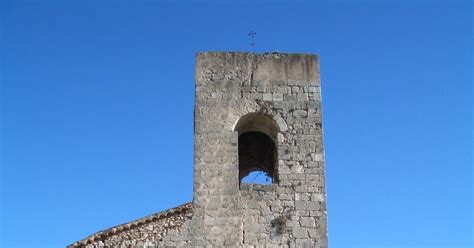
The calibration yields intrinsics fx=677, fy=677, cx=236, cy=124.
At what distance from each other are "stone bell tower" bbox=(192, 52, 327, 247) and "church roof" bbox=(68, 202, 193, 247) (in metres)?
0.22

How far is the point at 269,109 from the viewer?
1345 centimetres

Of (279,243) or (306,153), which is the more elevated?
(306,153)

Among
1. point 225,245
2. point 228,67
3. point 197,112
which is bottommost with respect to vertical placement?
point 225,245

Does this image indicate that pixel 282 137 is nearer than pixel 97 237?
No

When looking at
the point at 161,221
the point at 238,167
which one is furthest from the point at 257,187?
the point at 161,221

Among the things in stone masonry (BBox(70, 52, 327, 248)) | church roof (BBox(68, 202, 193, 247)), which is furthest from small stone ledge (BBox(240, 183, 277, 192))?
church roof (BBox(68, 202, 193, 247))

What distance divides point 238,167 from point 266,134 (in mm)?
1499

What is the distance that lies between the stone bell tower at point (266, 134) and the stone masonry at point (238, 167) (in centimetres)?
2

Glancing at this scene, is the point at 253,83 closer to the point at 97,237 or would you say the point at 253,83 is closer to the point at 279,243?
the point at 279,243

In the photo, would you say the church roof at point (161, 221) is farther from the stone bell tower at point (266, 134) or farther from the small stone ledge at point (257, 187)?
the small stone ledge at point (257, 187)

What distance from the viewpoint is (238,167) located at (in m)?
13.3

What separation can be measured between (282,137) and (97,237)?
398 centimetres

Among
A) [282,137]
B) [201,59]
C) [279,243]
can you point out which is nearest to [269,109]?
[282,137]

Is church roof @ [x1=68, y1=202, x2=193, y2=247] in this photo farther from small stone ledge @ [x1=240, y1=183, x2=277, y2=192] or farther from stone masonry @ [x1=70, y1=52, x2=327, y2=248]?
small stone ledge @ [x1=240, y1=183, x2=277, y2=192]
